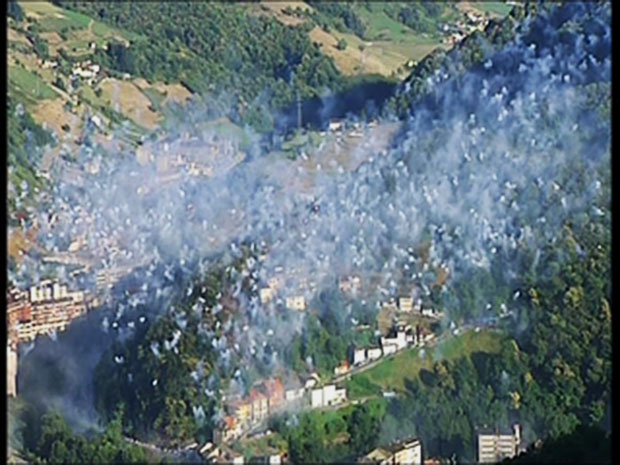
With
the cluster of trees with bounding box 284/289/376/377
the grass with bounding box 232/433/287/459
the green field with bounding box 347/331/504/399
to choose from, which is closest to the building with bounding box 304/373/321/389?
the cluster of trees with bounding box 284/289/376/377

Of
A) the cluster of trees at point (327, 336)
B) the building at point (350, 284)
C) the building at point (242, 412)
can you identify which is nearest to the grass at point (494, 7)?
the building at point (350, 284)

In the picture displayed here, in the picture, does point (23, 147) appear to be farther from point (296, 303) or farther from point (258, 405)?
point (258, 405)

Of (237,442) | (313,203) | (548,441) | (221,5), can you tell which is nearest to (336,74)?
(221,5)

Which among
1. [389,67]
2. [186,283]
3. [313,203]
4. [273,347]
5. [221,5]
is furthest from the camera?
[221,5]

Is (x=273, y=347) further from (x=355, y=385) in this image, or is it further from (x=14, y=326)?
(x=14, y=326)

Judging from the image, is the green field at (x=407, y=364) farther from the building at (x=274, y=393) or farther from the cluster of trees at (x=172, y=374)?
the cluster of trees at (x=172, y=374)

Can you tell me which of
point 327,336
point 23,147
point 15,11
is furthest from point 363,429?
point 15,11
